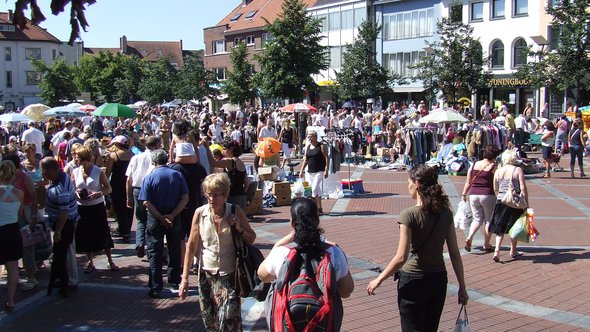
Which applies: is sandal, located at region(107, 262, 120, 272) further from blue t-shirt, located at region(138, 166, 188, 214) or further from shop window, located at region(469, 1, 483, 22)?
shop window, located at region(469, 1, 483, 22)

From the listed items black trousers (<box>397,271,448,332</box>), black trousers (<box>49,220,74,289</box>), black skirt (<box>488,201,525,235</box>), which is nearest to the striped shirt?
black trousers (<box>49,220,74,289</box>)

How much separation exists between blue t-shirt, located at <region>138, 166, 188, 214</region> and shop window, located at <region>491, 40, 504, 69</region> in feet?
124

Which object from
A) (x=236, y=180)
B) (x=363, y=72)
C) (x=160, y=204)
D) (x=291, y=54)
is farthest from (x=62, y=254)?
(x=363, y=72)

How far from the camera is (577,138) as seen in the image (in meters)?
17.7

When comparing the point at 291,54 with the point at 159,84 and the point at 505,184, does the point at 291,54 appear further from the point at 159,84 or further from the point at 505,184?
the point at 159,84

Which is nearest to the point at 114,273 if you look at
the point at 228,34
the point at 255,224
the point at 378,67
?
the point at 255,224

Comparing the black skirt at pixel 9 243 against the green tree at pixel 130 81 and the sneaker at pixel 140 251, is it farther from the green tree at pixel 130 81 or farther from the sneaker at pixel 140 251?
the green tree at pixel 130 81

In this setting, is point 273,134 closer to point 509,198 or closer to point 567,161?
point 567,161

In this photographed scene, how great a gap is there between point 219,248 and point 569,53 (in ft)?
89.5

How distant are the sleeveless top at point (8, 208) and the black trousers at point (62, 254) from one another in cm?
76

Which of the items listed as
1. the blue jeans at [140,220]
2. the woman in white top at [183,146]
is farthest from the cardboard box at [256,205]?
the woman in white top at [183,146]

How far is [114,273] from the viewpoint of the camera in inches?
335

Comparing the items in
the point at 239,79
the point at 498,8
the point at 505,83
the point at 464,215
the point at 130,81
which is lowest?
the point at 464,215

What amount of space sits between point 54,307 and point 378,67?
35.5 meters
